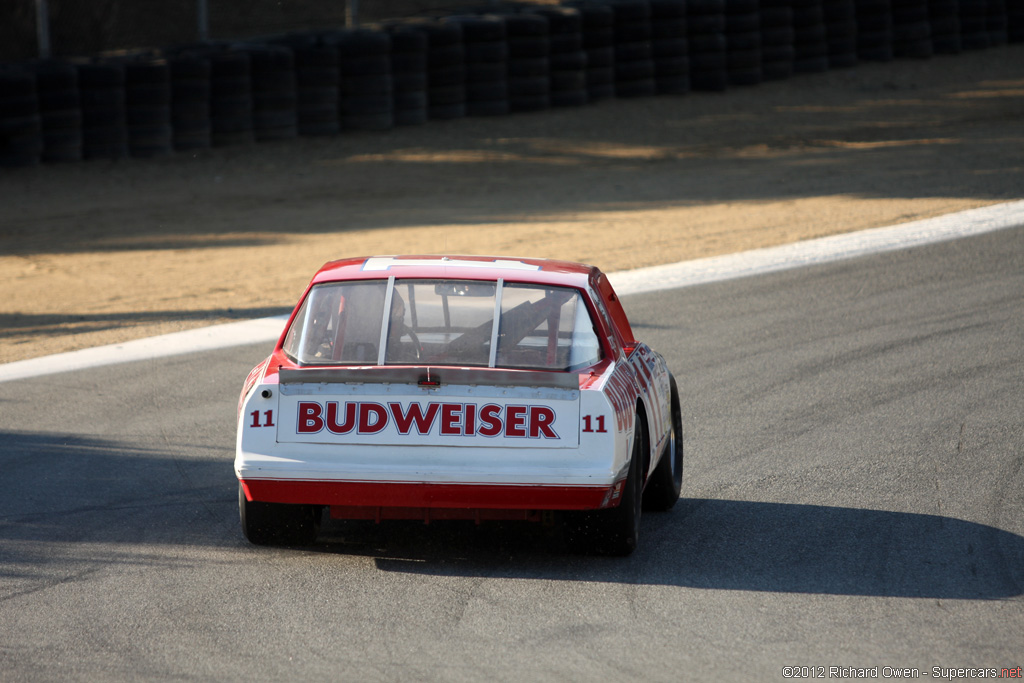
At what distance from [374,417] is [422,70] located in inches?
739

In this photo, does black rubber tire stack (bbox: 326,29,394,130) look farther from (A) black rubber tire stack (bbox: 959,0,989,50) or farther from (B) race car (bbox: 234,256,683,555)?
(B) race car (bbox: 234,256,683,555)

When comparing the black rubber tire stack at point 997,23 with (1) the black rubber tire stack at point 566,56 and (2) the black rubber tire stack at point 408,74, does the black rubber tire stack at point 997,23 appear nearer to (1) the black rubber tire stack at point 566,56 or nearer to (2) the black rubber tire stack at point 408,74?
(1) the black rubber tire stack at point 566,56

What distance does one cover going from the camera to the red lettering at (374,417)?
530 centimetres

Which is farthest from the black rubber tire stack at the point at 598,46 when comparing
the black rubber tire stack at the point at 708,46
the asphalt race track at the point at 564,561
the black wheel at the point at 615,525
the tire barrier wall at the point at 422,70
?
the black wheel at the point at 615,525

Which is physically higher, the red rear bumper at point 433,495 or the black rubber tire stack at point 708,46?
the black rubber tire stack at point 708,46

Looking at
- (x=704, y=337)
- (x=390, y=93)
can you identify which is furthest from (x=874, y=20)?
(x=704, y=337)

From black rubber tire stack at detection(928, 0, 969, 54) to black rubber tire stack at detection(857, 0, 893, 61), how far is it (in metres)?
1.42

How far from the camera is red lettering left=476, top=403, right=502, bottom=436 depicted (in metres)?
5.26

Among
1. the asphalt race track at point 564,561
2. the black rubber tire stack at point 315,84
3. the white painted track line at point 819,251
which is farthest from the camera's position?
the black rubber tire stack at point 315,84

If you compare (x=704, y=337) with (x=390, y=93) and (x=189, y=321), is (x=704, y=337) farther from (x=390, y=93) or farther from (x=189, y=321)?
(x=390, y=93)

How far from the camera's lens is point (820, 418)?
8.47 metres

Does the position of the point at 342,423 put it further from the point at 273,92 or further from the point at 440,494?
the point at 273,92

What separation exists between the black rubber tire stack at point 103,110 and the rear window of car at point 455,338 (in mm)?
16089

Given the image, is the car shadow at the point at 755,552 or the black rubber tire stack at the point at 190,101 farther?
the black rubber tire stack at the point at 190,101
